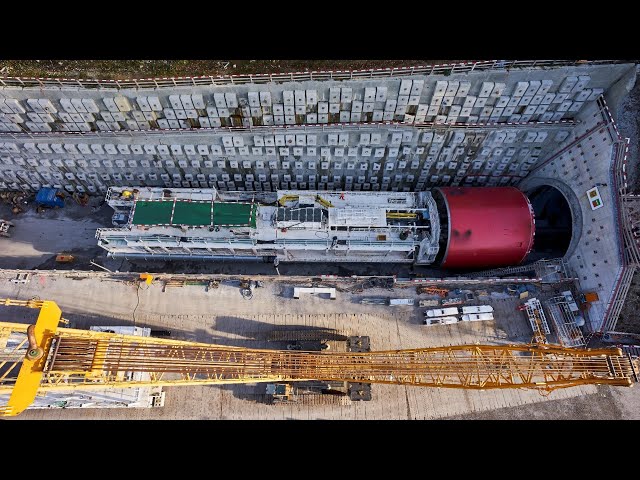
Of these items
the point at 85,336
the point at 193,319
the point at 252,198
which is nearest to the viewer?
the point at 85,336

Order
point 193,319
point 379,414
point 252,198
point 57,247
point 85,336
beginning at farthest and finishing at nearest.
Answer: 1. point 57,247
2. point 252,198
3. point 193,319
4. point 379,414
5. point 85,336

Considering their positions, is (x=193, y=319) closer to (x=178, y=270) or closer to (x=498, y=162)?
(x=178, y=270)

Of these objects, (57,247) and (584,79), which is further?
(57,247)

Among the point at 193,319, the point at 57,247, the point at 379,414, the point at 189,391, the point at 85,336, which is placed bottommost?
the point at 379,414

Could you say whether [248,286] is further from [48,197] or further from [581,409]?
[581,409]

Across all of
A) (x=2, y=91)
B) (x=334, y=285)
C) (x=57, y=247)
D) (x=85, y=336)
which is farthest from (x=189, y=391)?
(x=2, y=91)

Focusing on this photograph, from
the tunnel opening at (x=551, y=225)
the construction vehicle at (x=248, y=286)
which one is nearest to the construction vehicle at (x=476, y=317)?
the tunnel opening at (x=551, y=225)
